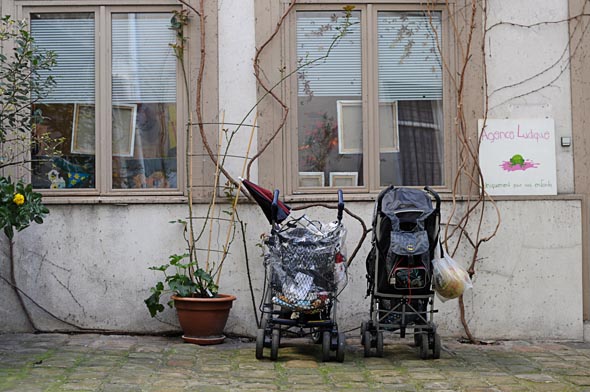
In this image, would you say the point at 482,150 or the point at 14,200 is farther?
the point at 482,150

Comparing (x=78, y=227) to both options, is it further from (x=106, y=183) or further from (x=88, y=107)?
(x=88, y=107)

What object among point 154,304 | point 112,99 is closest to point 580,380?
point 154,304

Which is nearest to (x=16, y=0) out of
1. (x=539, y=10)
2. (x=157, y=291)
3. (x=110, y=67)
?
(x=110, y=67)

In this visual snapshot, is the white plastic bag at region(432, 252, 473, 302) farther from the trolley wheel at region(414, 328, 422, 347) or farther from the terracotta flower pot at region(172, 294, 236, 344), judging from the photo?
the terracotta flower pot at region(172, 294, 236, 344)

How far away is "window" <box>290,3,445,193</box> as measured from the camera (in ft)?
25.6

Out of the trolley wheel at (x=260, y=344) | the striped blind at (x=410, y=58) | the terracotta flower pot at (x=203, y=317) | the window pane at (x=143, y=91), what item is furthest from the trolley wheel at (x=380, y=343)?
the window pane at (x=143, y=91)

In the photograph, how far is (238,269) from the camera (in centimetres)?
761

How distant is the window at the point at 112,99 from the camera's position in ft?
25.4

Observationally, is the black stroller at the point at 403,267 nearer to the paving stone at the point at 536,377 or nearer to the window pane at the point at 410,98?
the paving stone at the point at 536,377

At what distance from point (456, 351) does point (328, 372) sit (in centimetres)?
142

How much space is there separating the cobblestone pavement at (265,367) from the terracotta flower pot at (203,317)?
10 centimetres

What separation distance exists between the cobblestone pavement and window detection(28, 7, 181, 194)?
1.47 m

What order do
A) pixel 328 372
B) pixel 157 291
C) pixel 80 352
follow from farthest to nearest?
1. pixel 157 291
2. pixel 80 352
3. pixel 328 372

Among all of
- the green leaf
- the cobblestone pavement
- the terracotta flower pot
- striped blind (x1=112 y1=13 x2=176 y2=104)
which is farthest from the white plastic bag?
striped blind (x1=112 y1=13 x2=176 y2=104)
